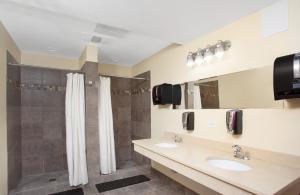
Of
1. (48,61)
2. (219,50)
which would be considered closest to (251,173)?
(219,50)

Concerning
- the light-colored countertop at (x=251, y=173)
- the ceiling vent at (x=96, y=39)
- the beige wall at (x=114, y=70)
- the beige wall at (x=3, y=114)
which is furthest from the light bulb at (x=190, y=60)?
the beige wall at (x=3, y=114)

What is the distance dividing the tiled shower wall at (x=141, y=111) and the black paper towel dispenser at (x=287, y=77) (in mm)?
2277

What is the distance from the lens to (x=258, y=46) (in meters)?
1.66

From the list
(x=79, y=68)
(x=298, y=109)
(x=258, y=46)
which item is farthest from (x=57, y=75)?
(x=298, y=109)

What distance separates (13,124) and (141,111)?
7.32 ft

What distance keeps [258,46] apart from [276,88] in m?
0.50

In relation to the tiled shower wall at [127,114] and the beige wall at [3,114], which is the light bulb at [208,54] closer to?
the tiled shower wall at [127,114]

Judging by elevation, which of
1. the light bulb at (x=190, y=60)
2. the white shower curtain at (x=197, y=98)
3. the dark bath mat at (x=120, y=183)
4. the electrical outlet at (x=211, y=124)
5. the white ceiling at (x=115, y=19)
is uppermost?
the white ceiling at (x=115, y=19)

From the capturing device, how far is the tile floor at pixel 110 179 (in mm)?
2500

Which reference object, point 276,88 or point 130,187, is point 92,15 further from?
point 130,187

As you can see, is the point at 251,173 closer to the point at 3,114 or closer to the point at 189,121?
the point at 189,121

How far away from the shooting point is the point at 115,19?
6.02ft

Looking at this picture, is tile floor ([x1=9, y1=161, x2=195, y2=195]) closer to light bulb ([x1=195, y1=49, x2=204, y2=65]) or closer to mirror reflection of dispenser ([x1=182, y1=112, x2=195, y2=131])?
mirror reflection of dispenser ([x1=182, y1=112, x2=195, y2=131])

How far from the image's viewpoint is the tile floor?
8.20 feet
